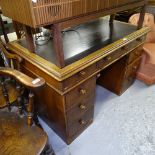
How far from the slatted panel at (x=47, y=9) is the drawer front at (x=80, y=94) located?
495mm

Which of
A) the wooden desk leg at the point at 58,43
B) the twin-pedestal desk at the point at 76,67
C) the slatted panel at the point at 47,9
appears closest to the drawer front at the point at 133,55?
the twin-pedestal desk at the point at 76,67

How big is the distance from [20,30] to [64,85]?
0.95 meters

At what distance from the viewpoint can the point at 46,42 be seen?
1.30 metres

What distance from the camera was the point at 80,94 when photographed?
1184mm

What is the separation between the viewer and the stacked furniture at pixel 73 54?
85 centimetres

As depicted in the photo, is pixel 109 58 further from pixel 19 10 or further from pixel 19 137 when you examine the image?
pixel 19 137

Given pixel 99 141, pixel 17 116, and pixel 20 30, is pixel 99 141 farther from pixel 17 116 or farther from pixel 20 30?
pixel 20 30

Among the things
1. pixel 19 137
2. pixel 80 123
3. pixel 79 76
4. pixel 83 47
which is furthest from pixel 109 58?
pixel 19 137

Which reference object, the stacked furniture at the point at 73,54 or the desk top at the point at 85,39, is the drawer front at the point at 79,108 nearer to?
the stacked furniture at the point at 73,54

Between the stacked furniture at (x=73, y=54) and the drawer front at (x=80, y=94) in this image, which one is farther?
the drawer front at (x=80, y=94)

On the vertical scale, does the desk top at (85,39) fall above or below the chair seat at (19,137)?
above

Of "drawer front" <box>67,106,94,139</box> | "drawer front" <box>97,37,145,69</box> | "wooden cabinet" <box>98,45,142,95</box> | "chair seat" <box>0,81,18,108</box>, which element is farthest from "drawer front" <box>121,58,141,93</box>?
"chair seat" <box>0,81,18,108</box>

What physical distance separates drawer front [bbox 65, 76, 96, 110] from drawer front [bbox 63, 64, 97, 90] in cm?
7

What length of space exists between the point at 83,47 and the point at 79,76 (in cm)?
27
